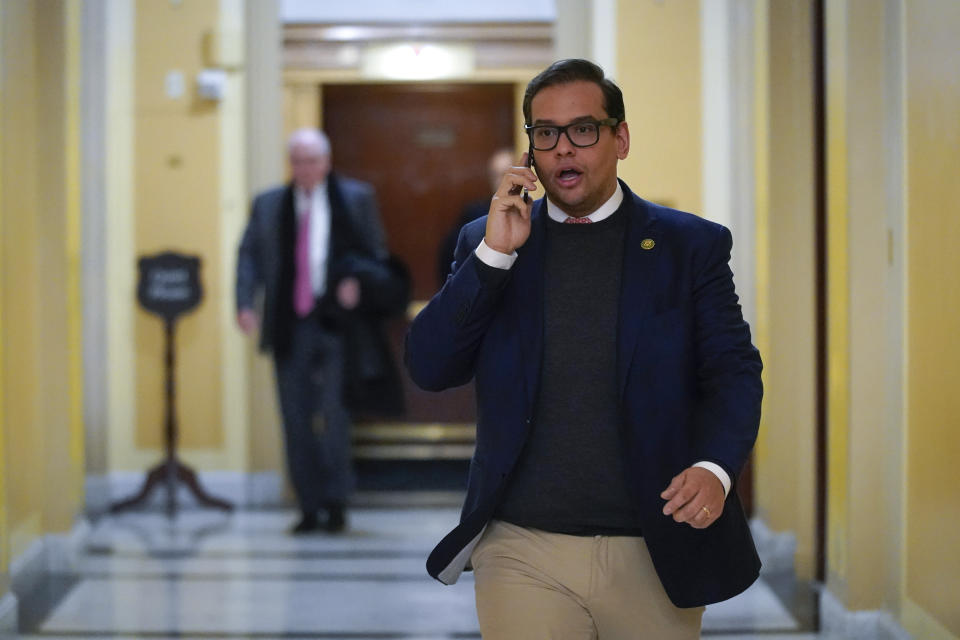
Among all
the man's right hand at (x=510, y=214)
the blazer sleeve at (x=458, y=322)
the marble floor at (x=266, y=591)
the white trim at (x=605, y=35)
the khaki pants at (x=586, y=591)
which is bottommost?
the marble floor at (x=266, y=591)

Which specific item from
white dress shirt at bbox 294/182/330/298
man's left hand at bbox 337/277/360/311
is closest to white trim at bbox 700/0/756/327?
man's left hand at bbox 337/277/360/311

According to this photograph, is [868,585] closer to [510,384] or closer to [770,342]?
[770,342]

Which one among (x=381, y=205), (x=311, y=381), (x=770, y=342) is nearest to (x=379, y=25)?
(x=381, y=205)

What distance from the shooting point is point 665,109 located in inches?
254

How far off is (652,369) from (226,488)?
5402mm

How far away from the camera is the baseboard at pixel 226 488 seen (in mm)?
7266

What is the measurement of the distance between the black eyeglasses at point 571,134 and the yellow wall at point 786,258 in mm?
3447

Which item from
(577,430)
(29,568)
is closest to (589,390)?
(577,430)

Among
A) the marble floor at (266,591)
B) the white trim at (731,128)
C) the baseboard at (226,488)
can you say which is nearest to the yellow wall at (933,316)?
the marble floor at (266,591)

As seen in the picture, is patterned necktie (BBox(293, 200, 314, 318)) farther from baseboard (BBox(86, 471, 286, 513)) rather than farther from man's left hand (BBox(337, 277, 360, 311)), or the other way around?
baseboard (BBox(86, 471, 286, 513))

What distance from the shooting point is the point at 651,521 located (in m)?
2.19

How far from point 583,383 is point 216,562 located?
3.93 metres

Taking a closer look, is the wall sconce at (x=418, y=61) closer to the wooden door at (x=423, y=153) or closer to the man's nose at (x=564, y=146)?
the wooden door at (x=423, y=153)

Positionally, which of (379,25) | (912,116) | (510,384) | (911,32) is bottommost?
(510,384)
